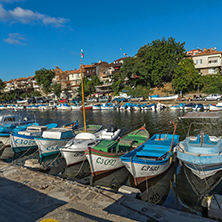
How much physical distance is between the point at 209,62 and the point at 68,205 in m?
64.0

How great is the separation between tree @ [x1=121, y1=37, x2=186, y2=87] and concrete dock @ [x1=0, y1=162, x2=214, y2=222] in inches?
2193

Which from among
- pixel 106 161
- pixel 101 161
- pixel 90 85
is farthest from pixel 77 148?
pixel 90 85

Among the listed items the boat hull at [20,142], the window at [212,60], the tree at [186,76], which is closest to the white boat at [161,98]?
the tree at [186,76]

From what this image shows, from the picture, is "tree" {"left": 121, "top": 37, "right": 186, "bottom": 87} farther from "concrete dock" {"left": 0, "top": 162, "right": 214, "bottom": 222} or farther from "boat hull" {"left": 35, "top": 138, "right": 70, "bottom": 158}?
"concrete dock" {"left": 0, "top": 162, "right": 214, "bottom": 222}

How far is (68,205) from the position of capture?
7578 millimetres

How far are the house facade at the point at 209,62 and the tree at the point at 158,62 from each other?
18.0 ft

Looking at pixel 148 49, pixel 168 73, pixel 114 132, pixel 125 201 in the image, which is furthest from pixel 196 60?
pixel 125 201

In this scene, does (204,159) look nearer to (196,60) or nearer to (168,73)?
(168,73)

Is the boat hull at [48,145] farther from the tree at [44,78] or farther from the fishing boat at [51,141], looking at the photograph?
the tree at [44,78]

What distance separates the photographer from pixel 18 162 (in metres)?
16.8

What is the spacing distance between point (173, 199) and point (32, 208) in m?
7.16

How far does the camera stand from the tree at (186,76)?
175 ft

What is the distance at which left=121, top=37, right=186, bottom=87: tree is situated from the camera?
60.2 metres

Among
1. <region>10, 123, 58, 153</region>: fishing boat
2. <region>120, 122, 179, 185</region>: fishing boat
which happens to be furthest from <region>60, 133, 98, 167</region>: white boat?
<region>10, 123, 58, 153</region>: fishing boat
